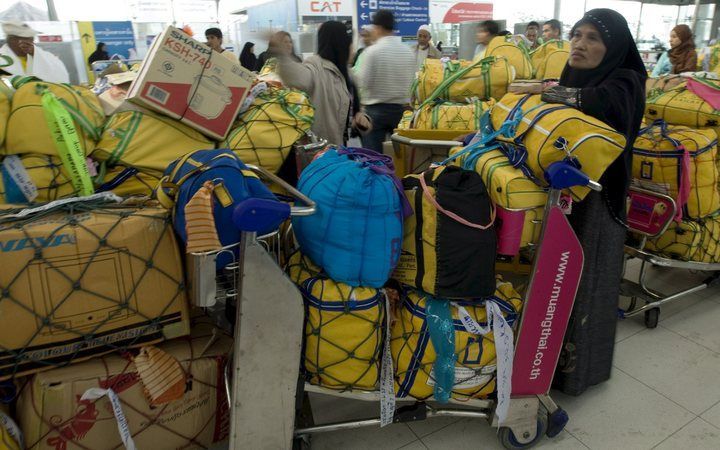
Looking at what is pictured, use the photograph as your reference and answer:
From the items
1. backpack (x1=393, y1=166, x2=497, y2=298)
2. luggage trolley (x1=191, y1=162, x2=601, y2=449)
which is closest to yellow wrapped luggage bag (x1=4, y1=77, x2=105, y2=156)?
luggage trolley (x1=191, y1=162, x2=601, y2=449)

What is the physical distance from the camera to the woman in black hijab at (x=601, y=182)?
1659mm

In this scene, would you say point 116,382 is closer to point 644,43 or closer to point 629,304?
point 629,304

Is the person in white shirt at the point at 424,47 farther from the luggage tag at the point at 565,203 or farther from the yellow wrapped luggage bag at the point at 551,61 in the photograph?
the luggage tag at the point at 565,203

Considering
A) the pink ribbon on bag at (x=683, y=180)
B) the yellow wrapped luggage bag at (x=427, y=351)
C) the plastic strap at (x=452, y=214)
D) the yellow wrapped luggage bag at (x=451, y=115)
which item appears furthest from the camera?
the yellow wrapped luggage bag at (x=451, y=115)

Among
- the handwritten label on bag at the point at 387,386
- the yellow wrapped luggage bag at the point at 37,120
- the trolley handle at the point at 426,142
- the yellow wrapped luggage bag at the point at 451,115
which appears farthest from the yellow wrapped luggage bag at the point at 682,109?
the yellow wrapped luggage bag at the point at 37,120

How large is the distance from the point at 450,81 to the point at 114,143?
5.84 feet

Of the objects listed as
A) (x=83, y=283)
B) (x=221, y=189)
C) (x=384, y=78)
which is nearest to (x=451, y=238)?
(x=221, y=189)

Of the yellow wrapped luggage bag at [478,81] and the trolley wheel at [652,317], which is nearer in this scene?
the trolley wheel at [652,317]

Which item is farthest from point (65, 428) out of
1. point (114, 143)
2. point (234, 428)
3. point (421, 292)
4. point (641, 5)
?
point (641, 5)

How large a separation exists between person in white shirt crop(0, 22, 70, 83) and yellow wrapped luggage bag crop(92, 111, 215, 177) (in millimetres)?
2837

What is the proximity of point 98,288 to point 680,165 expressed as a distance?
251 cm

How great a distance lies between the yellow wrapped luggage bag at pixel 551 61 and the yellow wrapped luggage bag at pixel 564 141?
196 cm

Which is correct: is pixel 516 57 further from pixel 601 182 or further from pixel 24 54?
pixel 24 54

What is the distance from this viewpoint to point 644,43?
1494 centimetres
